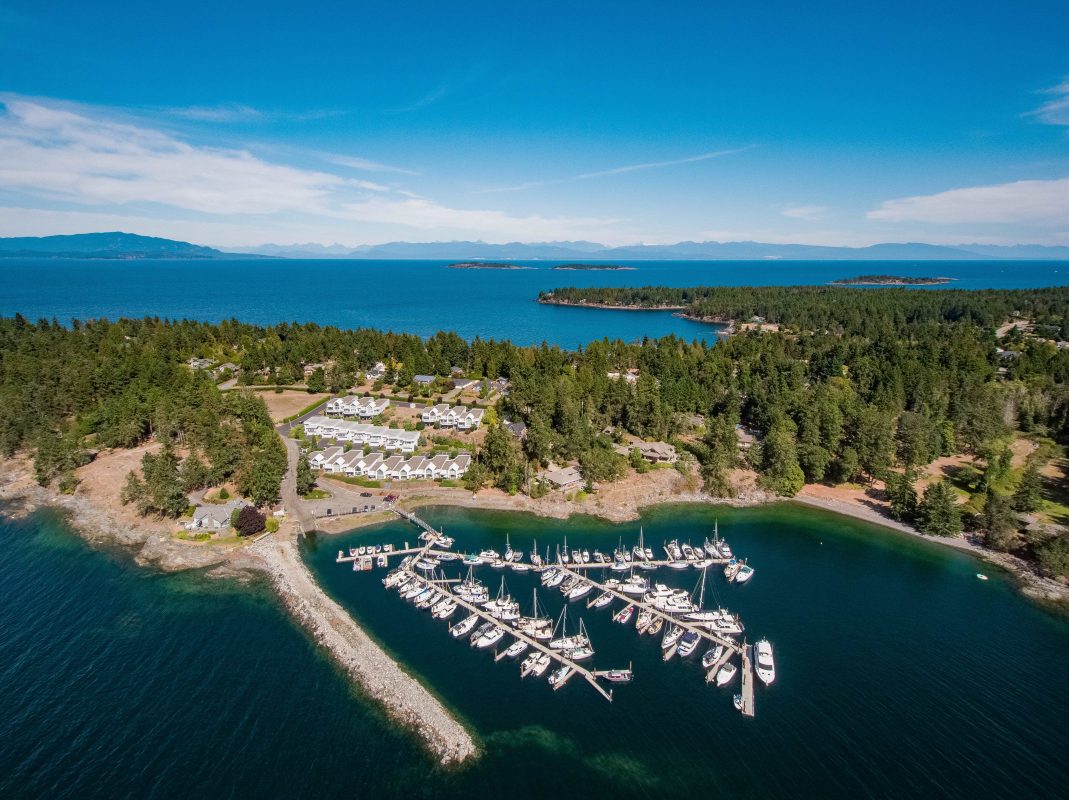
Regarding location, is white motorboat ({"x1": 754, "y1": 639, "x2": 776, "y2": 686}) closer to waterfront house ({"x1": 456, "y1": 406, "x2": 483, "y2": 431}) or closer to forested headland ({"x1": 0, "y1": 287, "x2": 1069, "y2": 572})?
forested headland ({"x1": 0, "y1": 287, "x2": 1069, "y2": 572})

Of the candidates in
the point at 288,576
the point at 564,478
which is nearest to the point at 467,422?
the point at 564,478

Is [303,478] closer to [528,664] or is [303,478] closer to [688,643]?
[528,664]

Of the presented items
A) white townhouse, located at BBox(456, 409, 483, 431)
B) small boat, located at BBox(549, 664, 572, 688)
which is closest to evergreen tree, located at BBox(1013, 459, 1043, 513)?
small boat, located at BBox(549, 664, 572, 688)

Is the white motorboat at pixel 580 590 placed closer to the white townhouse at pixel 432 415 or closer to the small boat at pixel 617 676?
→ the small boat at pixel 617 676

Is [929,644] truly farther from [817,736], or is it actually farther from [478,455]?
[478,455]

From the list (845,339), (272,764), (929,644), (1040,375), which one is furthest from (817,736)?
(845,339)
